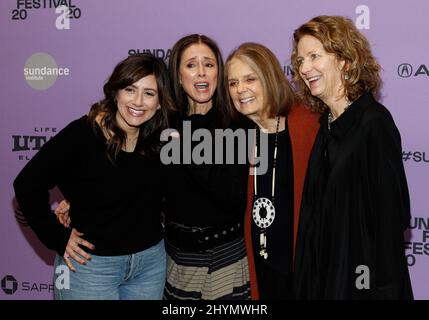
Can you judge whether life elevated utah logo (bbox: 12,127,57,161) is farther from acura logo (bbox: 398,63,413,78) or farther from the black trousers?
acura logo (bbox: 398,63,413,78)

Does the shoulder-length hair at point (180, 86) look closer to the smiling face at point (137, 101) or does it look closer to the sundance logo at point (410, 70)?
the smiling face at point (137, 101)

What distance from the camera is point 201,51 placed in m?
2.10

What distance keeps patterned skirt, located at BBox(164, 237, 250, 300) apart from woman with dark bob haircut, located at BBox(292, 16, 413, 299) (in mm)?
266

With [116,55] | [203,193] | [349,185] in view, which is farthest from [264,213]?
[116,55]

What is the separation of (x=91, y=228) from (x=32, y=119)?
1.26m

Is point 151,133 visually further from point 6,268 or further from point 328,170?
point 6,268

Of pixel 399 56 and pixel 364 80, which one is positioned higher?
pixel 399 56

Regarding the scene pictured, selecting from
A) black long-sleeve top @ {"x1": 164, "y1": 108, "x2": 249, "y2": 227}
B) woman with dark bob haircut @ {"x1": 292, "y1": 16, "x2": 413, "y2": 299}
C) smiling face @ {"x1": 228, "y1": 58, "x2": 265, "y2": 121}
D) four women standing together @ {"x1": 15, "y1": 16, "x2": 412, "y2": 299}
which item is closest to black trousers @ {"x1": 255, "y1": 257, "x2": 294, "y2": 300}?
four women standing together @ {"x1": 15, "y1": 16, "x2": 412, "y2": 299}

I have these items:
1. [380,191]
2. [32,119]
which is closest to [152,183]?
[380,191]

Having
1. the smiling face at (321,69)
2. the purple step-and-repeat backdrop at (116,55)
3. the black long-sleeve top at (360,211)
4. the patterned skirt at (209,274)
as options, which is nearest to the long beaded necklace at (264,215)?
the patterned skirt at (209,274)

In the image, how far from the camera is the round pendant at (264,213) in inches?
79.2

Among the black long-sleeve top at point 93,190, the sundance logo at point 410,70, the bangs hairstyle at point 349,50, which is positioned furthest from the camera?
the sundance logo at point 410,70

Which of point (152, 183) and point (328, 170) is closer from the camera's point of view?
point (328, 170)

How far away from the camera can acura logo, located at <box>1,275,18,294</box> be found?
3.04m
